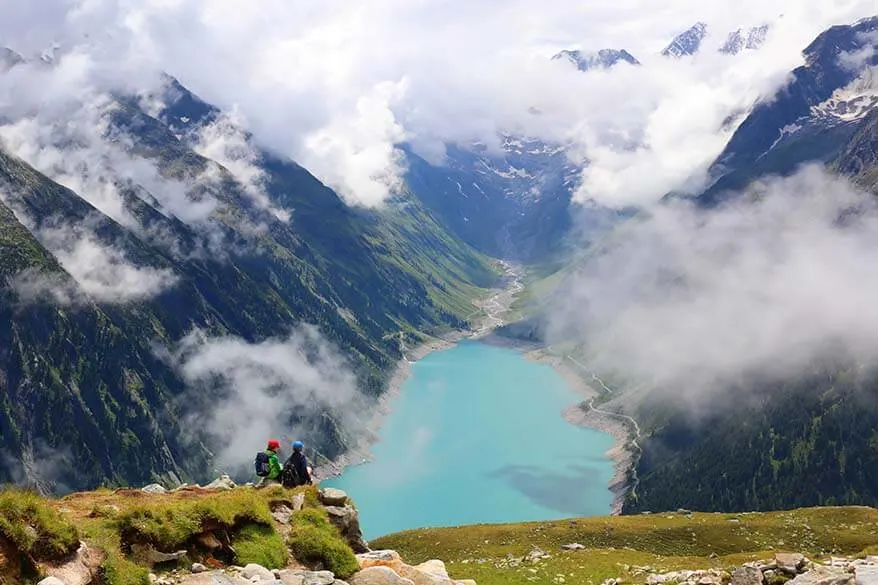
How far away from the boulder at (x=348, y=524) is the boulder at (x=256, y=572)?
283 inches

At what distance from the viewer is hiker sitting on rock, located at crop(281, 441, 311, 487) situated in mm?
34406

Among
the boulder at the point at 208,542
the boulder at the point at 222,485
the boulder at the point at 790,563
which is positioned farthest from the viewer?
the boulder at the point at 222,485

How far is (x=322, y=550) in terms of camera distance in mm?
26875

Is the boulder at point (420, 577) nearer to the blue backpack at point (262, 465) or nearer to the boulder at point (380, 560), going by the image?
the boulder at point (380, 560)

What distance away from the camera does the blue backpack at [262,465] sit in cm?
3550

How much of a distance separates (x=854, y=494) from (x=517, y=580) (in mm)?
189735

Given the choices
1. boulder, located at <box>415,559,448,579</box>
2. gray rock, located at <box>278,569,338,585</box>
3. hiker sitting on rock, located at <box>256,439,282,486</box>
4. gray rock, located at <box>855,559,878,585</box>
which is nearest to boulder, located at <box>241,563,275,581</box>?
gray rock, located at <box>278,569,338,585</box>

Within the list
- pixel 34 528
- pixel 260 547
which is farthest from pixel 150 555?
pixel 34 528

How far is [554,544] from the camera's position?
302 feet

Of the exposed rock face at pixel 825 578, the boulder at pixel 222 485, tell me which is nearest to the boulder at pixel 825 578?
the exposed rock face at pixel 825 578

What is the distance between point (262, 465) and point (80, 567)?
51.9ft

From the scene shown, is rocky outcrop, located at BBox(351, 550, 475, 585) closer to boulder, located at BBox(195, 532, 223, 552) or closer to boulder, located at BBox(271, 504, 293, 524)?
boulder, located at BBox(271, 504, 293, 524)

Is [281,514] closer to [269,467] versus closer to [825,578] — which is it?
[269,467]

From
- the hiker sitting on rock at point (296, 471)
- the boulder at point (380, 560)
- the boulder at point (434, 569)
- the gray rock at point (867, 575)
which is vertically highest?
the hiker sitting on rock at point (296, 471)
